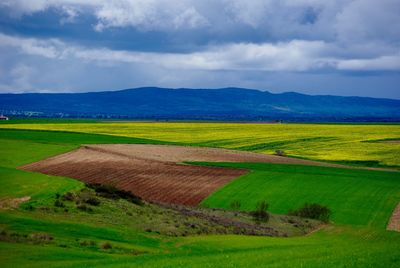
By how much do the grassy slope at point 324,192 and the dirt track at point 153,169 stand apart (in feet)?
8.37

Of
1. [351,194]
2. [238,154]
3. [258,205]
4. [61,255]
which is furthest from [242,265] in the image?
[238,154]

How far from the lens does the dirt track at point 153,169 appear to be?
6456 cm

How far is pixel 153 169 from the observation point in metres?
77.4

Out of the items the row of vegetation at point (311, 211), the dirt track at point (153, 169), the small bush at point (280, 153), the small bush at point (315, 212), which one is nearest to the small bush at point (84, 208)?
the row of vegetation at point (311, 211)

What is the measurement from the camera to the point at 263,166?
276 ft

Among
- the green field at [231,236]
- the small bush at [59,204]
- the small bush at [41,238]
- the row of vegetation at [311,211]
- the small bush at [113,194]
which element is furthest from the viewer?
the row of vegetation at [311,211]

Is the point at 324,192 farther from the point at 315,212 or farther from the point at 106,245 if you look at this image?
the point at 106,245

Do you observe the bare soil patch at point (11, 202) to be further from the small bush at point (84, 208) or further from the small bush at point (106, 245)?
the small bush at point (106, 245)

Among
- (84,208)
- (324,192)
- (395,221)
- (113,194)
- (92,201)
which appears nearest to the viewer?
(84,208)

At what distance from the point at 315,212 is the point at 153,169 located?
2713cm

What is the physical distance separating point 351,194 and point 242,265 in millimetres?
41979

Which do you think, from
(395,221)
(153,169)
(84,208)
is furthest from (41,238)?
(153,169)

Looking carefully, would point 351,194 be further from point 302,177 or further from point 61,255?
point 61,255

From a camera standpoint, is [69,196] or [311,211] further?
[311,211]
